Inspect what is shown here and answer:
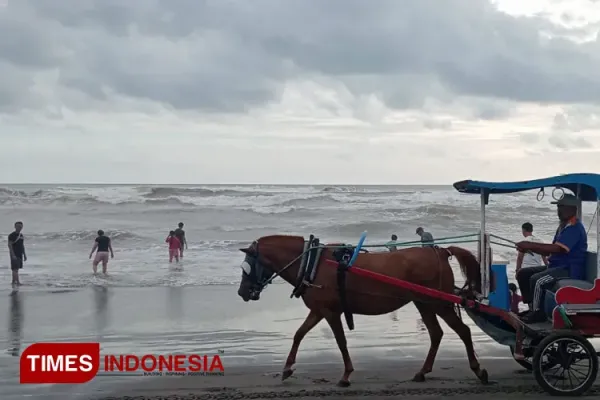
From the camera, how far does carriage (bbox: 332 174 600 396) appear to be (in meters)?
6.99

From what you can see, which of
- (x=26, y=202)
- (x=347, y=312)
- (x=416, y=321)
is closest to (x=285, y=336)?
(x=416, y=321)

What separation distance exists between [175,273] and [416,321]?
9622 mm

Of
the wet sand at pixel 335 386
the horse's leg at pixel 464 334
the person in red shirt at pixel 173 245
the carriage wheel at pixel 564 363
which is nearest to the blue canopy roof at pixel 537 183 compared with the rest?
the horse's leg at pixel 464 334

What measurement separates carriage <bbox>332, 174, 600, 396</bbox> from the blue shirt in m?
0.12

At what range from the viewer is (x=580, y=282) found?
718 centimetres

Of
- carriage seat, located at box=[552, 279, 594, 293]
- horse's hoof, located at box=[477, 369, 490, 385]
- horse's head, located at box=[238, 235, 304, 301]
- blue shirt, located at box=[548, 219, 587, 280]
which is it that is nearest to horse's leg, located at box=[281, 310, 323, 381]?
horse's head, located at box=[238, 235, 304, 301]

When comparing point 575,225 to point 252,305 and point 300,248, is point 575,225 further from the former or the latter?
point 252,305

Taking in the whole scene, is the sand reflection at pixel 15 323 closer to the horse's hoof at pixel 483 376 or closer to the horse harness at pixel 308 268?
the horse harness at pixel 308 268

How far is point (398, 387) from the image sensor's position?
7461 millimetres

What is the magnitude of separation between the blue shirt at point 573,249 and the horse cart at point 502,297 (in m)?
0.12

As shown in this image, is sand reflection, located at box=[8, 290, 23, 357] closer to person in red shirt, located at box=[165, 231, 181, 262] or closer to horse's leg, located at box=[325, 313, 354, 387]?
horse's leg, located at box=[325, 313, 354, 387]

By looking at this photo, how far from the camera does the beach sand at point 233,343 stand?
748 cm

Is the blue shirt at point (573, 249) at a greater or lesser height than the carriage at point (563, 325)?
greater

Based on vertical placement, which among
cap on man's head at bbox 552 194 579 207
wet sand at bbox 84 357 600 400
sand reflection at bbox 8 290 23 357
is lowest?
sand reflection at bbox 8 290 23 357
